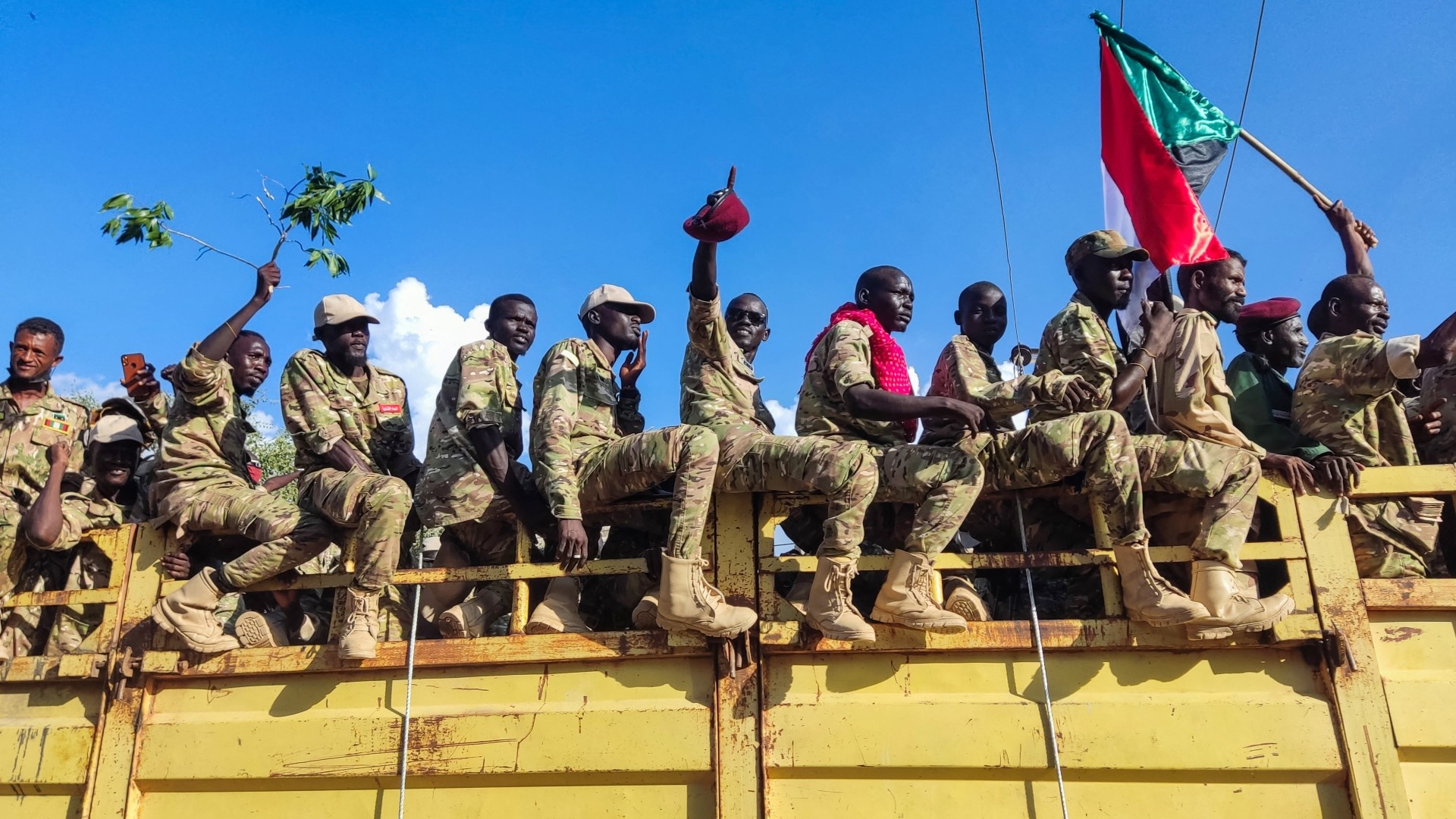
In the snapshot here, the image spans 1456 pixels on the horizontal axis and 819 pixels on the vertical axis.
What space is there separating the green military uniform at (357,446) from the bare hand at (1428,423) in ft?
14.3

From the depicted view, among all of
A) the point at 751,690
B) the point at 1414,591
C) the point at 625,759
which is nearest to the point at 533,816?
the point at 625,759

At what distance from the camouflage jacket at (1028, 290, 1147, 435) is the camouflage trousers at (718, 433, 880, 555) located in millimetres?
867

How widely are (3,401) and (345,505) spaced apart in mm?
2420

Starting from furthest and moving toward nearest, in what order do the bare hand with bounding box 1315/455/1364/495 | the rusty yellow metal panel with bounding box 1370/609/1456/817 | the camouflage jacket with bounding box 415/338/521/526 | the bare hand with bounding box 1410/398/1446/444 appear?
the bare hand with bounding box 1410/398/1446/444
the camouflage jacket with bounding box 415/338/521/526
the bare hand with bounding box 1315/455/1364/495
the rusty yellow metal panel with bounding box 1370/609/1456/817

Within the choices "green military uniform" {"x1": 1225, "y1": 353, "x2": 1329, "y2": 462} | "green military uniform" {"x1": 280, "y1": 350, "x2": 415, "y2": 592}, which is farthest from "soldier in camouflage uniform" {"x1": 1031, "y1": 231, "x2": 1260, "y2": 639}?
"green military uniform" {"x1": 280, "y1": 350, "x2": 415, "y2": 592}

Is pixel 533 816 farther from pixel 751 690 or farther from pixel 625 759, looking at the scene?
pixel 751 690

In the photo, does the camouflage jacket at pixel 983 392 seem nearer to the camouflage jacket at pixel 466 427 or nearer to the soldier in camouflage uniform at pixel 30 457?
the camouflage jacket at pixel 466 427

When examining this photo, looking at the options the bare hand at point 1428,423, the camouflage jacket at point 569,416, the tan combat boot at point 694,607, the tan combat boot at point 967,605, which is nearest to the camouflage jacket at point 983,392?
the tan combat boot at point 967,605

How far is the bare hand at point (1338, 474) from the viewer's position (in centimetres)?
319

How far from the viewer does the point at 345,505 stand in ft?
11.8

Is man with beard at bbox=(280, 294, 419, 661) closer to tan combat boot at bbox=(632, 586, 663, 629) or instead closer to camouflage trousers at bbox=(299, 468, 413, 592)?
camouflage trousers at bbox=(299, 468, 413, 592)

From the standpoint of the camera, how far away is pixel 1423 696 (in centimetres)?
291

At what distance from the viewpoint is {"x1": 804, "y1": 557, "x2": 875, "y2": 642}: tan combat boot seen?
306 centimetres

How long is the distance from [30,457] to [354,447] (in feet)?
5.71
